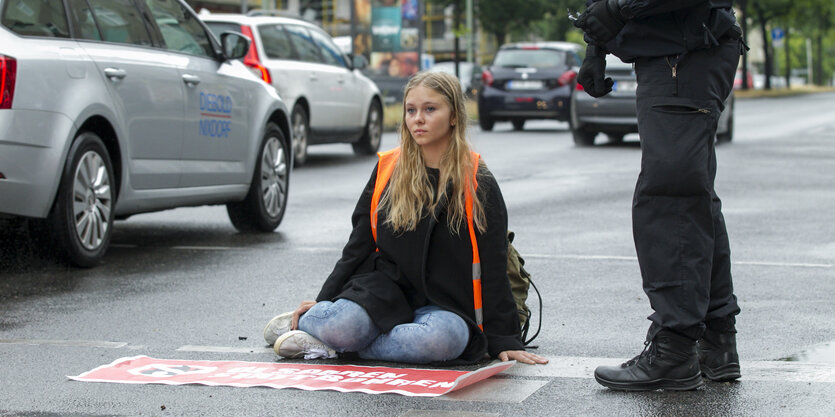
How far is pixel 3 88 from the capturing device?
639cm

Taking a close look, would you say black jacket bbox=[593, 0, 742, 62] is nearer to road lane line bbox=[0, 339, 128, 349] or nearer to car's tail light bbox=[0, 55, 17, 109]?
road lane line bbox=[0, 339, 128, 349]

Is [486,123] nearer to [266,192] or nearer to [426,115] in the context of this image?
[266,192]

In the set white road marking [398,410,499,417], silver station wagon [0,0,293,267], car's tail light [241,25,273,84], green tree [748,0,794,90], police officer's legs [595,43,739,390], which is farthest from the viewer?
green tree [748,0,794,90]

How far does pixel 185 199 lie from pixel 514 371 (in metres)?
4.05

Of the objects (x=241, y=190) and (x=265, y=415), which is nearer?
(x=265, y=415)

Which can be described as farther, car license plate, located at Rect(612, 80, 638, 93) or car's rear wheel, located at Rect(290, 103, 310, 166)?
car license plate, located at Rect(612, 80, 638, 93)

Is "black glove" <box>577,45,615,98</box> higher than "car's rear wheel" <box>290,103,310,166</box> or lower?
higher

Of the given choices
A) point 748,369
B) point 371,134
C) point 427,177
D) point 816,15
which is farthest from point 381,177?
point 816,15

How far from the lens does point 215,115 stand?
27.6 feet

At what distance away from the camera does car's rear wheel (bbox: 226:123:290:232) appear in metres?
8.96

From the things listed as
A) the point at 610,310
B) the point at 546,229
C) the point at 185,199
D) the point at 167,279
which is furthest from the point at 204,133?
the point at 610,310

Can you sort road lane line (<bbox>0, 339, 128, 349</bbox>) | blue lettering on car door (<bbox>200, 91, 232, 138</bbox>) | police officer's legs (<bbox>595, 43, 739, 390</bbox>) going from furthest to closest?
blue lettering on car door (<bbox>200, 91, 232, 138</bbox>) < road lane line (<bbox>0, 339, 128, 349</bbox>) < police officer's legs (<bbox>595, 43, 739, 390</bbox>)

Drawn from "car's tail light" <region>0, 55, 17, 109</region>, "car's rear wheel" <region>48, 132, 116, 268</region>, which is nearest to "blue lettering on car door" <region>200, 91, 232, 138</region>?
"car's rear wheel" <region>48, 132, 116, 268</region>

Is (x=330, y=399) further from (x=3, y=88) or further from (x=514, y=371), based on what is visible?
(x=3, y=88)
